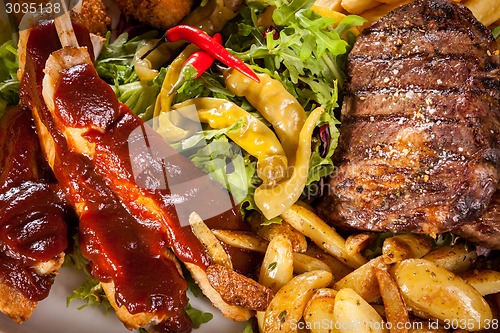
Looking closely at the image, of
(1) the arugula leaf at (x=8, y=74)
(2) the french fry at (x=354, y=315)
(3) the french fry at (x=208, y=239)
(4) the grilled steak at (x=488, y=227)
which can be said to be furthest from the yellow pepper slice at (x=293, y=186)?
(1) the arugula leaf at (x=8, y=74)

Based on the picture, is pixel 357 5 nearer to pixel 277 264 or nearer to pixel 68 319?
pixel 277 264

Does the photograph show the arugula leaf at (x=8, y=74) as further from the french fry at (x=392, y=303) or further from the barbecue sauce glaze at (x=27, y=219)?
the french fry at (x=392, y=303)

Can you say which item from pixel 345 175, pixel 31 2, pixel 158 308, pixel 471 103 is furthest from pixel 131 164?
pixel 471 103

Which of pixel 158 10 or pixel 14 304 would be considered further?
pixel 158 10

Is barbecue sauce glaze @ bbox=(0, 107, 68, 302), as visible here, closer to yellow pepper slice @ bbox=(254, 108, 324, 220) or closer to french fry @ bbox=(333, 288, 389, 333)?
yellow pepper slice @ bbox=(254, 108, 324, 220)

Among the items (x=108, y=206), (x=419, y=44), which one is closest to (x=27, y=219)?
(x=108, y=206)

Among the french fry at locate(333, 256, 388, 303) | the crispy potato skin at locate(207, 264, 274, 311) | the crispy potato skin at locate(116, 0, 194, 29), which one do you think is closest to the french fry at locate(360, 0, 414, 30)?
the crispy potato skin at locate(116, 0, 194, 29)
